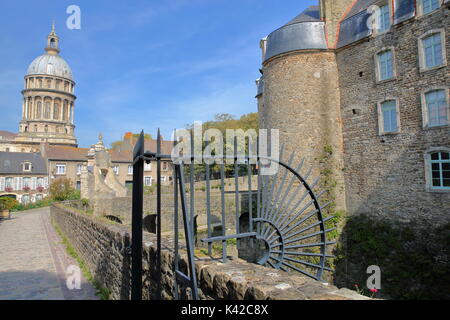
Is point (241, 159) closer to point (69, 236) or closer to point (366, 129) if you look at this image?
point (366, 129)

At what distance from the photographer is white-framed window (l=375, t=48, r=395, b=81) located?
12.7 m

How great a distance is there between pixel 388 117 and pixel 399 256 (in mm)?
5896

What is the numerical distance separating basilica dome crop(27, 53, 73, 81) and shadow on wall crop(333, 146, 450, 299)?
7522 centimetres

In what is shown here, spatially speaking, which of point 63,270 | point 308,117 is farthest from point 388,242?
point 63,270

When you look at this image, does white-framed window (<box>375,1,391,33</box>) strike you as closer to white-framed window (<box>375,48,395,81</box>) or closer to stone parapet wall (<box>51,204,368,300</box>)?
white-framed window (<box>375,48,395,81</box>)

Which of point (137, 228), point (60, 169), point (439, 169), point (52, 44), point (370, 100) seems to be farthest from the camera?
point (52, 44)

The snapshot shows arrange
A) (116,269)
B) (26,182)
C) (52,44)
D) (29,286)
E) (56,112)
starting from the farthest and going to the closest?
(52,44), (56,112), (26,182), (29,286), (116,269)

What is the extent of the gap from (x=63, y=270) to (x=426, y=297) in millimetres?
A: 12783

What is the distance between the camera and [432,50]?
1144 centimetres

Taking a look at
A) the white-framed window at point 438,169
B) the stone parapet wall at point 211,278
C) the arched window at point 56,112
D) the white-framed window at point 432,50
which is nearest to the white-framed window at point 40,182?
the arched window at point 56,112

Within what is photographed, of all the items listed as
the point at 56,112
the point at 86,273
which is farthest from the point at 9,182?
the point at 86,273

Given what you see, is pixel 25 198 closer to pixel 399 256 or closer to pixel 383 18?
pixel 399 256

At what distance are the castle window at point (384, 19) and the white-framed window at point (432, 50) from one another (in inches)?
70.6

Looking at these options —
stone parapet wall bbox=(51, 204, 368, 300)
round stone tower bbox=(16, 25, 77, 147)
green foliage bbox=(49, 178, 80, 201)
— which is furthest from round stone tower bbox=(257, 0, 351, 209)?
round stone tower bbox=(16, 25, 77, 147)
